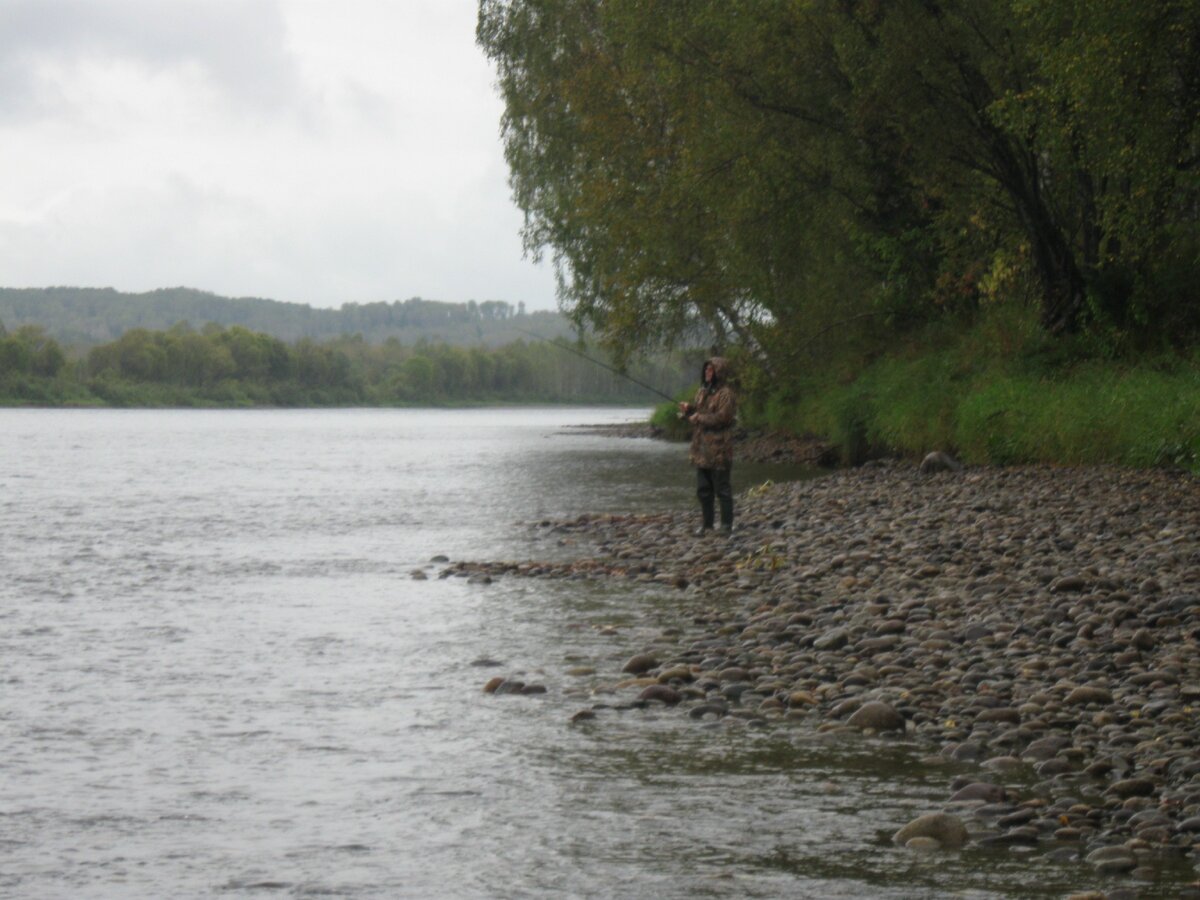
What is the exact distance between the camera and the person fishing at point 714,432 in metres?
16.0

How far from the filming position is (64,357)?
147375 mm

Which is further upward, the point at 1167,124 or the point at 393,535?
the point at 1167,124

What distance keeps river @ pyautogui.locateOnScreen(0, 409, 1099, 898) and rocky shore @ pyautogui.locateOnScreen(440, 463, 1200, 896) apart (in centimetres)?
31

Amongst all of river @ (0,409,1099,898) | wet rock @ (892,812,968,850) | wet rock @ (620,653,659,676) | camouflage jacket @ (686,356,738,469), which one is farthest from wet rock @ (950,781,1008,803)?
camouflage jacket @ (686,356,738,469)

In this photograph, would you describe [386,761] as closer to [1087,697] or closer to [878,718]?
[878,718]

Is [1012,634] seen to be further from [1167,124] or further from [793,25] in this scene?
[793,25]

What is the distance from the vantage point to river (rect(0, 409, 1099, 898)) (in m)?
5.54

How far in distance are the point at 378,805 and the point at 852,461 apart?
76.6 feet

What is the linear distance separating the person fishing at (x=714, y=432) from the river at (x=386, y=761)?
133 inches

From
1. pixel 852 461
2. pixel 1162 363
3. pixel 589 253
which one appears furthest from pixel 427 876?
pixel 589 253

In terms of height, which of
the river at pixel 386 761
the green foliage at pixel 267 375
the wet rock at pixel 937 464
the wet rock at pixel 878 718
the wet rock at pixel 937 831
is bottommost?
the river at pixel 386 761

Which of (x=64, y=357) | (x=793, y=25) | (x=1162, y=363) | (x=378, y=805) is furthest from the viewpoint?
(x=64, y=357)

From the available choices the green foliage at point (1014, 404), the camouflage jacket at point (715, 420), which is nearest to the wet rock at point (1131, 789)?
the camouflage jacket at point (715, 420)

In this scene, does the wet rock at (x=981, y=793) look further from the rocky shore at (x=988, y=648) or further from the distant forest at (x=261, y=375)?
the distant forest at (x=261, y=375)
